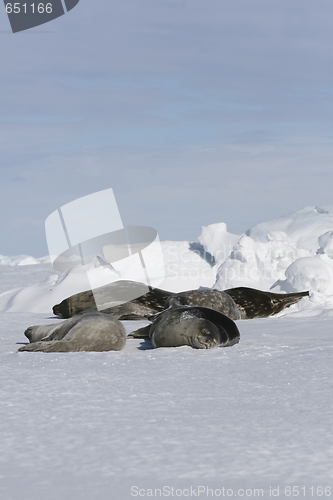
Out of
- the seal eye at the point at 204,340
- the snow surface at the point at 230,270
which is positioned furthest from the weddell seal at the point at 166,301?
the seal eye at the point at 204,340

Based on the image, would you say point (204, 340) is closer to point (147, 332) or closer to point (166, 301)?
point (147, 332)

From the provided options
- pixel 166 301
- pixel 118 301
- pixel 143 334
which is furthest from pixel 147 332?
pixel 118 301

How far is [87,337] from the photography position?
3.48m

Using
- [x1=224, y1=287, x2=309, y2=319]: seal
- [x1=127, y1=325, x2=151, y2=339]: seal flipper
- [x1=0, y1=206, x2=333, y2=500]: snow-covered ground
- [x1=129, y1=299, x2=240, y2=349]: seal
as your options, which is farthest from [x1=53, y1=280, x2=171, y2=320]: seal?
[x1=0, y1=206, x2=333, y2=500]: snow-covered ground

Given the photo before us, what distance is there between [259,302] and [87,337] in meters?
3.44

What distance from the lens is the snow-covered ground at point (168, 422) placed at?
4.48 feet

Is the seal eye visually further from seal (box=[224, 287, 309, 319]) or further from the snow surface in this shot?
the snow surface

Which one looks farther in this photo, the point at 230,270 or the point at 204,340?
the point at 230,270

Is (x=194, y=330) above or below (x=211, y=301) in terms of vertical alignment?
above

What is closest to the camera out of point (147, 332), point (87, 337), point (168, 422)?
point (168, 422)

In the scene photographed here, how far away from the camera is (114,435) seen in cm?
171

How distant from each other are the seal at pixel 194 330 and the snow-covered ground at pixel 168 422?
0.11m

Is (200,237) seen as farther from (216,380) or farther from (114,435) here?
(114,435)

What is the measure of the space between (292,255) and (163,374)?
8.33m
